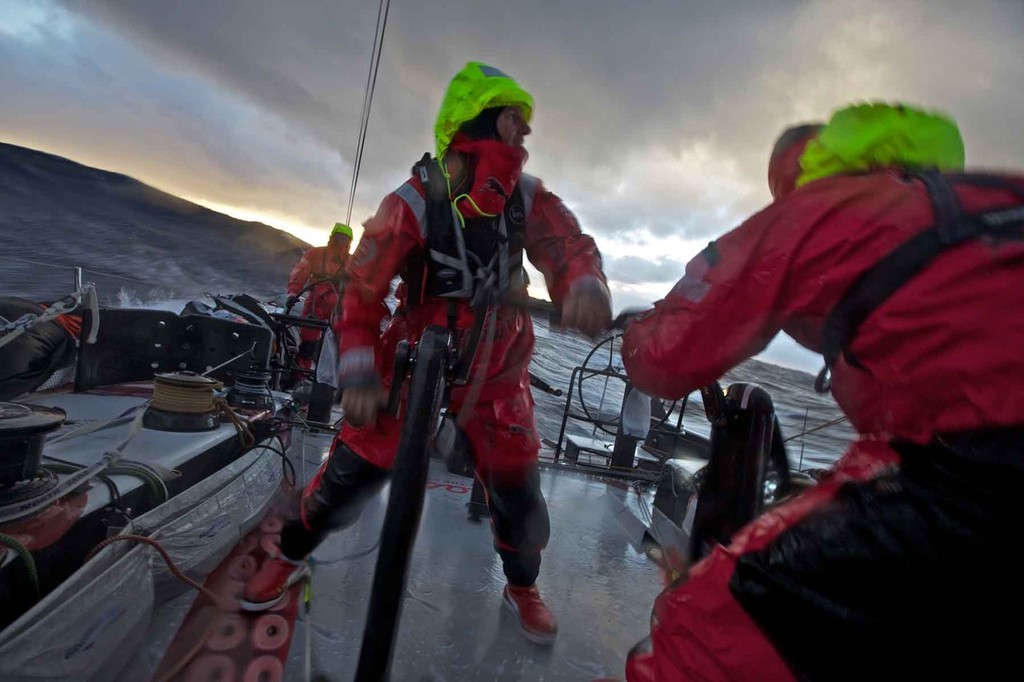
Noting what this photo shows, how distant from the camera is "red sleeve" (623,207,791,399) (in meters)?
0.89

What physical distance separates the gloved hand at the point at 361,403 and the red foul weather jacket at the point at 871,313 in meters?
0.92

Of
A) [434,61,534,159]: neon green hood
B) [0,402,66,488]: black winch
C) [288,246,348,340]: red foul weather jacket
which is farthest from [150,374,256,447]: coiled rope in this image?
[288,246,348,340]: red foul weather jacket

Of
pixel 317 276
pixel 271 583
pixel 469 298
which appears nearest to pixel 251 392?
pixel 271 583

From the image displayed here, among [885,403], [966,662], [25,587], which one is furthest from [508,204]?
[25,587]

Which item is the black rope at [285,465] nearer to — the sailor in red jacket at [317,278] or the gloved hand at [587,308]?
the gloved hand at [587,308]

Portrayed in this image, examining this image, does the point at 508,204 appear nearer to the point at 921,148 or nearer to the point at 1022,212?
the point at 921,148

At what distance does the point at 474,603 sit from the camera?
211 cm

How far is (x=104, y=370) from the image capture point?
2900 mm

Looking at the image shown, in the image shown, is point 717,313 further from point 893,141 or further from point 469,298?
point 469,298

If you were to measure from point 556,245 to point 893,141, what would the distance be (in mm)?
1195

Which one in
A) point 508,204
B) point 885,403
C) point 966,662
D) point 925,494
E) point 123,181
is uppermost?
point 123,181

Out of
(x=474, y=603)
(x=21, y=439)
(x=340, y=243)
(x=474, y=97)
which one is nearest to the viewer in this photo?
(x=21, y=439)

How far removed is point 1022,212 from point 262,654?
7.20 feet

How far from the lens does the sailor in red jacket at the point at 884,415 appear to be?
2.27 feet
